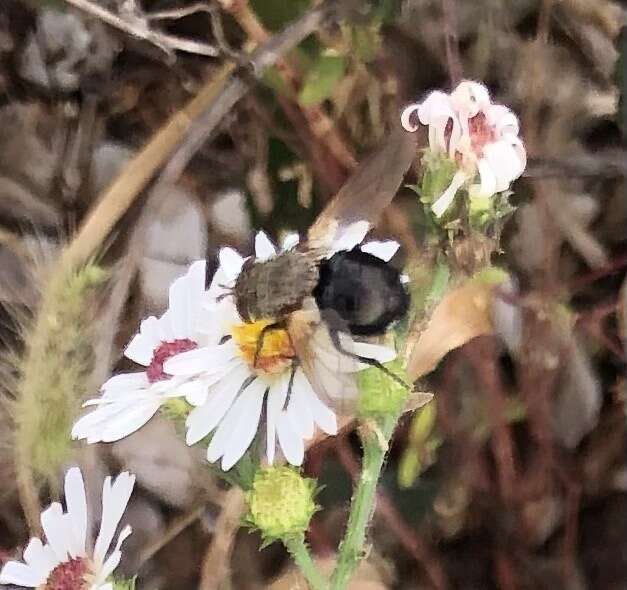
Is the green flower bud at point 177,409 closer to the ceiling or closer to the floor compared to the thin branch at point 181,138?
closer to the floor

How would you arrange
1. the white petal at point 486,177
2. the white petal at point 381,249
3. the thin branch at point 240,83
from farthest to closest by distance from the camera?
the thin branch at point 240,83, the white petal at point 381,249, the white petal at point 486,177

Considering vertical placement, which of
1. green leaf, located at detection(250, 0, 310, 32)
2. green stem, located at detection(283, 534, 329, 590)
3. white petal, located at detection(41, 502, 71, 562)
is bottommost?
green stem, located at detection(283, 534, 329, 590)

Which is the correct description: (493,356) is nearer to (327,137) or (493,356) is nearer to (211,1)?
(327,137)

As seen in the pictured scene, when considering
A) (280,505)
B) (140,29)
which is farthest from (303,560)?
(140,29)

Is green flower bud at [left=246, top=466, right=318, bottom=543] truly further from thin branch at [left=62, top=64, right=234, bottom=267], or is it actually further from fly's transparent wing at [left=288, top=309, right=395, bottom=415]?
thin branch at [left=62, top=64, right=234, bottom=267]

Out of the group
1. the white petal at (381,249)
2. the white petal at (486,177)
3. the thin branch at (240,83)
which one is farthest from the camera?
the thin branch at (240,83)

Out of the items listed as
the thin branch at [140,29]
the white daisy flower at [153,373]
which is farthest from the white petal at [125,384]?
the thin branch at [140,29]

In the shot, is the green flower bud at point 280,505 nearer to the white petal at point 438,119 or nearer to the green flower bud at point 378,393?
the green flower bud at point 378,393

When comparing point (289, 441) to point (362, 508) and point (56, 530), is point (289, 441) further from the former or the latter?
point (56, 530)

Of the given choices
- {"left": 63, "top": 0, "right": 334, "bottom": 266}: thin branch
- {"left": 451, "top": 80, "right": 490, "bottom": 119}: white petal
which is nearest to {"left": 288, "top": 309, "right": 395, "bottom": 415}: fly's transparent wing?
{"left": 451, "top": 80, "right": 490, "bottom": 119}: white petal

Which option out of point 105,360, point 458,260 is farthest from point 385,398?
point 105,360
